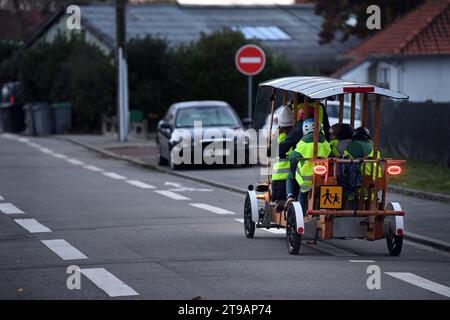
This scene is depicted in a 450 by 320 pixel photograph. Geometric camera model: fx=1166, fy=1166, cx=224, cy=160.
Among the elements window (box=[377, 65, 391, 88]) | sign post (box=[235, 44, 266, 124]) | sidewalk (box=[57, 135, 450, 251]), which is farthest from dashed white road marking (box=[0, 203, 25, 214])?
window (box=[377, 65, 391, 88])

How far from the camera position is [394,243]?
41.5 feet

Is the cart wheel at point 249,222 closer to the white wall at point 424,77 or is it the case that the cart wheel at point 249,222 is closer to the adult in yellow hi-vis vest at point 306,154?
the adult in yellow hi-vis vest at point 306,154

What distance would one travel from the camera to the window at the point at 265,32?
57809 mm

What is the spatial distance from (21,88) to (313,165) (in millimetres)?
37049

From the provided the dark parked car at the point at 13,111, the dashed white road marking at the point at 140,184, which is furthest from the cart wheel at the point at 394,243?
the dark parked car at the point at 13,111

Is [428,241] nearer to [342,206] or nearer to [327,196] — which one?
[342,206]

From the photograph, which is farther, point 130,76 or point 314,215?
point 130,76

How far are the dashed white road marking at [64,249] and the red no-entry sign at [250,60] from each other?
46.1ft

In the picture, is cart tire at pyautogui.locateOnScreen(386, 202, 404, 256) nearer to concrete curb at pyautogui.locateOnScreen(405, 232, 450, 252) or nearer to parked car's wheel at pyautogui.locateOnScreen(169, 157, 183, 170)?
concrete curb at pyautogui.locateOnScreen(405, 232, 450, 252)

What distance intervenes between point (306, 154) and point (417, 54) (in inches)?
918

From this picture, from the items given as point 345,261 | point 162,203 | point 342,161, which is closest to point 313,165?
point 342,161

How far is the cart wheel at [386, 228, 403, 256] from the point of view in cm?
1259
